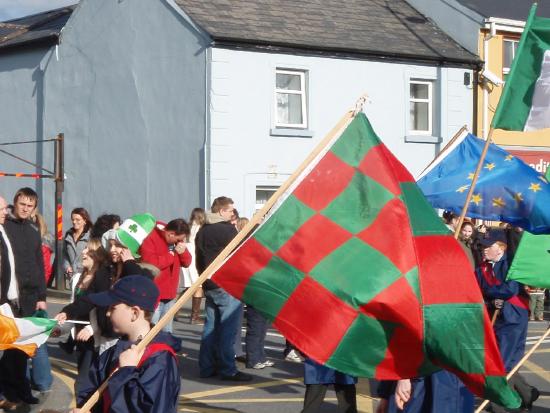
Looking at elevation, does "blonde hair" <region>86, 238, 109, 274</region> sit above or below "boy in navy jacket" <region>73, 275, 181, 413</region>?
above

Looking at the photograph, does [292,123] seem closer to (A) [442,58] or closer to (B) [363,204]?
(A) [442,58]

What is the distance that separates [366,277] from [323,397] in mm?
3528

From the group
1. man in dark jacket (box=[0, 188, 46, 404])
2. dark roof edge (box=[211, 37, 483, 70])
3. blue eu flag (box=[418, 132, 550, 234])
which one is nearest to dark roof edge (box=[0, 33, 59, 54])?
dark roof edge (box=[211, 37, 483, 70])

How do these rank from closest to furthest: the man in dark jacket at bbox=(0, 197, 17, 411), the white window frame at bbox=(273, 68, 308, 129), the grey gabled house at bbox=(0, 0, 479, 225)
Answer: the man in dark jacket at bbox=(0, 197, 17, 411) < the grey gabled house at bbox=(0, 0, 479, 225) < the white window frame at bbox=(273, 68, 308, 129)

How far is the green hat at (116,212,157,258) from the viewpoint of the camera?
9734 millimetres

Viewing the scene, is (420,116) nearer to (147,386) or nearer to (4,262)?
(4,262)

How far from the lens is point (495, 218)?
9.48 metres

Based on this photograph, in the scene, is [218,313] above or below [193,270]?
below

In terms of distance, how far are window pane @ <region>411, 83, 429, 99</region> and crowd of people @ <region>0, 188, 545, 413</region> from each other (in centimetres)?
1109

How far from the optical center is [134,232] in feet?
32.7

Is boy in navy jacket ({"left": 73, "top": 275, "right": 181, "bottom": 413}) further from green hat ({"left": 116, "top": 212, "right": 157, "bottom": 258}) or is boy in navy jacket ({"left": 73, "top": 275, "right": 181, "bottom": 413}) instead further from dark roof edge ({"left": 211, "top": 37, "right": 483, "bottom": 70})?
dark roof edge ({"left": 211, "top": 37, "right": 483, "bottom": 70})

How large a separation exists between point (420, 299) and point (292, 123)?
777 inches

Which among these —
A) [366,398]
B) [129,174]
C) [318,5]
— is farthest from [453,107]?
[366,398]

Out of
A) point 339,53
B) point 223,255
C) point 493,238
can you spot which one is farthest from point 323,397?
point 339,53
